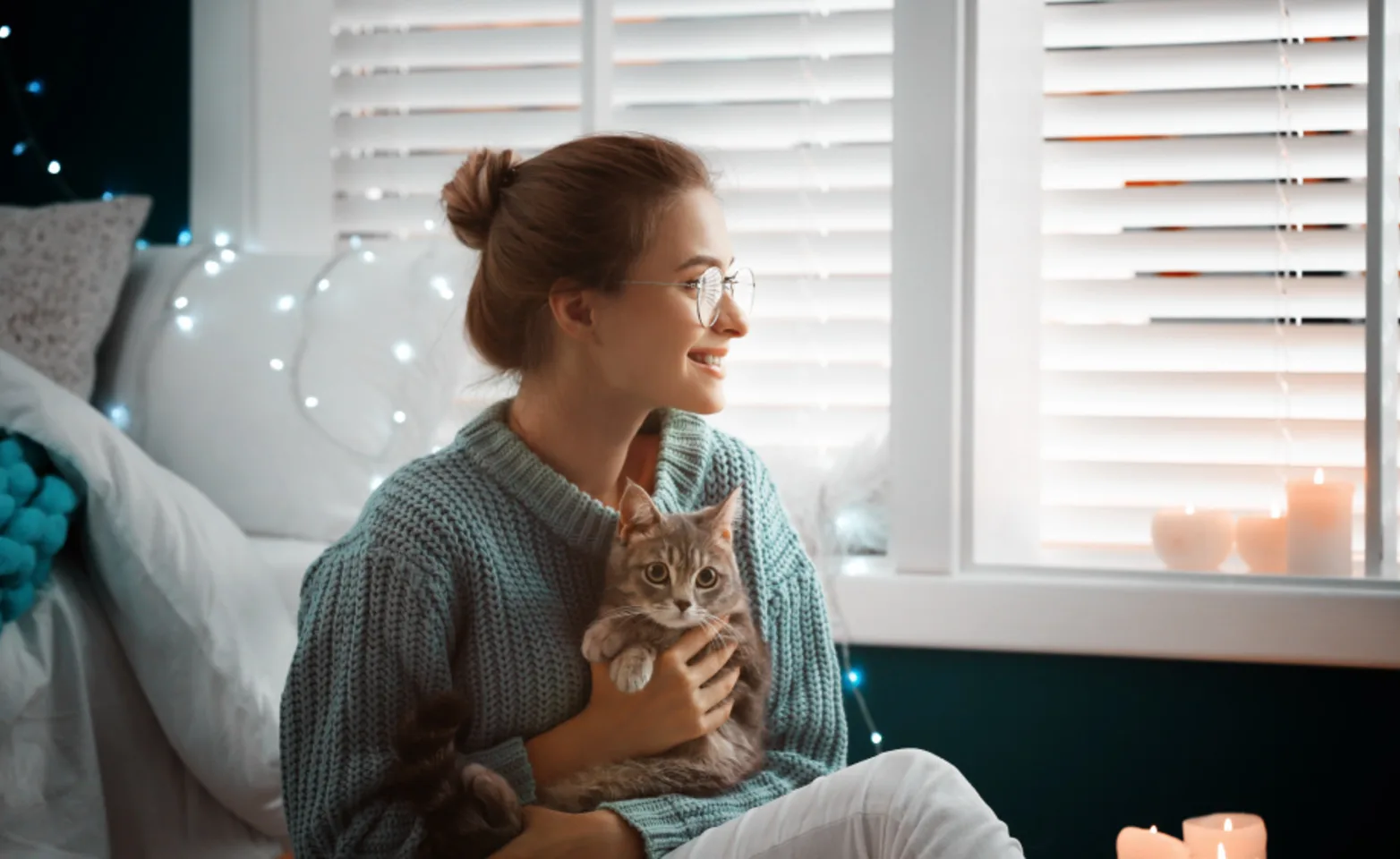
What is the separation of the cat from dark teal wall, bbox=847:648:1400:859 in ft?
3.01

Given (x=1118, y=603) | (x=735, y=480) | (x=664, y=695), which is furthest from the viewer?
(x=1118, y=603)

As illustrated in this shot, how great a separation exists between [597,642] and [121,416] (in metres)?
1.28

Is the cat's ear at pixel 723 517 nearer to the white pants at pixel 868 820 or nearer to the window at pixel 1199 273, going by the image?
the white pants at pixel 868 820

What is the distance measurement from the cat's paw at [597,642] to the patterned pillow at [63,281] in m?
1.27

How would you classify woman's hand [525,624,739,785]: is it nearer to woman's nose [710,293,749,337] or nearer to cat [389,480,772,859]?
cat [389,480,772,859]

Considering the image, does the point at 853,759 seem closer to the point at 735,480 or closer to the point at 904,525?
the point at 904,525

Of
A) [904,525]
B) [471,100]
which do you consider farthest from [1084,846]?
[471,100]

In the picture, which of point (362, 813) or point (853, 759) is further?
point (853, 759)

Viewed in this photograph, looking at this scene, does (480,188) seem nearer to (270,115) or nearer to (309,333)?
(309,333)

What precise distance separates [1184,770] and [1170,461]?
1.51 feet

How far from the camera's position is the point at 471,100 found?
2.17m

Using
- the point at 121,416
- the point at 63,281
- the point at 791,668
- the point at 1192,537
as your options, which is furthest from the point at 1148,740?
the point at 63,281

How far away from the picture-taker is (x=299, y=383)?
191cm

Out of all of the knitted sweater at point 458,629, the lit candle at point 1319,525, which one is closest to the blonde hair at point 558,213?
the knitted sweater at point 458,629
